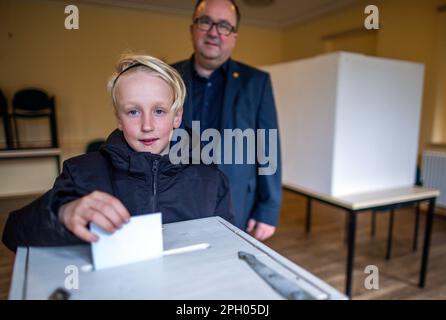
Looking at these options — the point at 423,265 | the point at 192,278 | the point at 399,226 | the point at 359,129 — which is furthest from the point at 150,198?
the point at 399,226

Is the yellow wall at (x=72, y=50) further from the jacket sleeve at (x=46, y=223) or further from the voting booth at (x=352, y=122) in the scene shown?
the voting booth at (x=352, y=122)

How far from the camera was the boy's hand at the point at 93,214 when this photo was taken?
Answer: 299mm

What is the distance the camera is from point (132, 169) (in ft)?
1.59

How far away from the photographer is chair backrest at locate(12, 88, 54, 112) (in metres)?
0.45

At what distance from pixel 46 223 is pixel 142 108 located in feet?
0.66

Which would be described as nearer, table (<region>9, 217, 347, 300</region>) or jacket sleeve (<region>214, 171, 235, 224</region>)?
table (<region>9, 217, 347, 300</region>)

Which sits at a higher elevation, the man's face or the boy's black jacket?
the man's face

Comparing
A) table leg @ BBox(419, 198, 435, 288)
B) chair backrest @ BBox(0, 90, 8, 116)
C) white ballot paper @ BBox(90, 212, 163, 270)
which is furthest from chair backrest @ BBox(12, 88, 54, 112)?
table leg @ BBox(419, 198, 435, 288)

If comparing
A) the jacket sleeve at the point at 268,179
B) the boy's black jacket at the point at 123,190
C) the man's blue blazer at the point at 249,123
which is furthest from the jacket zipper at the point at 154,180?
the jacket sleeve at the point at 268,179

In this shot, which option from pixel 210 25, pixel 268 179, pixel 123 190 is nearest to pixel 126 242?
pixel 123 190

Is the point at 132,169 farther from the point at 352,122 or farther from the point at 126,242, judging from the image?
the point at 352,122

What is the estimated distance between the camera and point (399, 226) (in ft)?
9.40

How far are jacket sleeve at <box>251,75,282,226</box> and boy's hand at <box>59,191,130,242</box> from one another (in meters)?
0.74

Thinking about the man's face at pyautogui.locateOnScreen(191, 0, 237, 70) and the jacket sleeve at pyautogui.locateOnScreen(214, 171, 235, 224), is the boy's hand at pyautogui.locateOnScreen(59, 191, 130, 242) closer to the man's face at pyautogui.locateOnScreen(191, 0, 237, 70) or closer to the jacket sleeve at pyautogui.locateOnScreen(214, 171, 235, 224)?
the jacket sleeve at pyautogui.locateOnScreen(214, 171, 235, 224)
